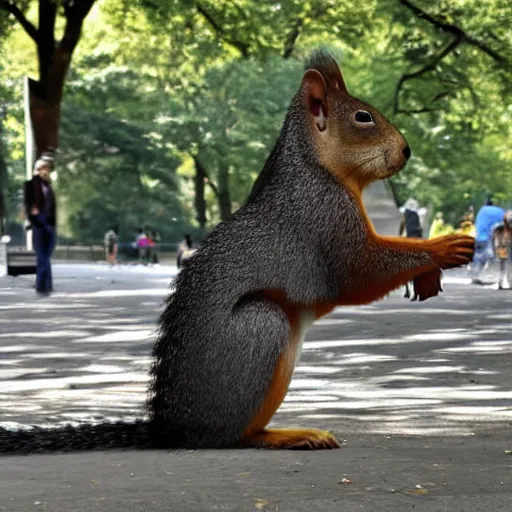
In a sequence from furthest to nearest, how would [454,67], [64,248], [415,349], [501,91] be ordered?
[64,248] → [454,67] → [501,91] → [415,349]

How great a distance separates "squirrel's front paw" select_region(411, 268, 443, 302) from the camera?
6566 mm

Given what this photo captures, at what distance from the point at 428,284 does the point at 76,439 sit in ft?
5.81

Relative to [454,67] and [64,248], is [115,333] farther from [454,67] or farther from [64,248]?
[64,248]

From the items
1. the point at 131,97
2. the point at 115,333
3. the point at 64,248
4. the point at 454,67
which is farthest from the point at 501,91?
the point at 64,248

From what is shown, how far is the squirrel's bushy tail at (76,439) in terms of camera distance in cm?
675

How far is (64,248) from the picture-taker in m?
63.1

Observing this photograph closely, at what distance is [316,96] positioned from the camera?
6461mm

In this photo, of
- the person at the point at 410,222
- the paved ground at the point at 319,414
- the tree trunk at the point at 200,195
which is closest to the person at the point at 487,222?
the person at the point at 410,222

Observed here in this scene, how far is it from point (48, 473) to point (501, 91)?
28.2m

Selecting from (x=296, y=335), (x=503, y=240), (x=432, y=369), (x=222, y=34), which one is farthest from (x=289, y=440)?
(x=222, y=34)

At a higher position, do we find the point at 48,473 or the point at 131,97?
the point at 131,97

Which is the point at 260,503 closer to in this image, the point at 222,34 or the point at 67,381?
the point at 67,381

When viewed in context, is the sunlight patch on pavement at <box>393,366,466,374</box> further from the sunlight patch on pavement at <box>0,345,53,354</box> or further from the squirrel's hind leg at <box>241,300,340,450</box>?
the squirrel's hind leg at <box>241,300,340,450</box>

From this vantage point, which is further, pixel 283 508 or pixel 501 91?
pixel 501 91
